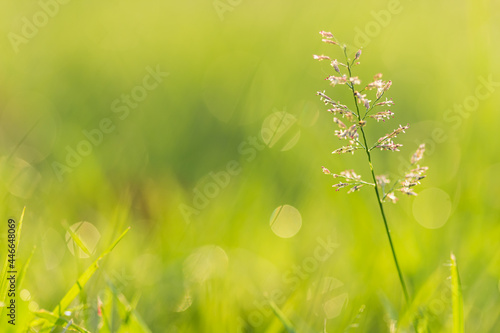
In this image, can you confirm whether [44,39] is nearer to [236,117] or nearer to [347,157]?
[236,117]

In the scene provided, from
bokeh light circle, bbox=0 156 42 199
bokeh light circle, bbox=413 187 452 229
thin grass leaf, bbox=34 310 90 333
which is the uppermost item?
bokeh light circle, bbox=413 187 452 229

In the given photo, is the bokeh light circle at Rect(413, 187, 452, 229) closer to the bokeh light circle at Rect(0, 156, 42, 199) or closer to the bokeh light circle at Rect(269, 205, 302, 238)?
the bokeh light circle at Rect(269, 205, 302, 238)

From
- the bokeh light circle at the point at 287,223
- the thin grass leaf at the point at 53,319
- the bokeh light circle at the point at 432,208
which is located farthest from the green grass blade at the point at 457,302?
the bokeh light circle at the point at 287,223

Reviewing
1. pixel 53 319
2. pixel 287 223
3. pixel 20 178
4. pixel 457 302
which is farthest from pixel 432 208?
pixel 20 178

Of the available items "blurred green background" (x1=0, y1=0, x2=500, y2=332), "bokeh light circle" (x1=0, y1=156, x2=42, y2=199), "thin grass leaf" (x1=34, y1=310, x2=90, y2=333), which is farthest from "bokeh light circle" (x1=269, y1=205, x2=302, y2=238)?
"thin grass leaf" (x1=34, y1=310, x2=90, y2=333)

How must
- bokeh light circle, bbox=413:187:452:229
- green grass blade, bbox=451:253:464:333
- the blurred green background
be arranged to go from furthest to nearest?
bokeh light circle, bbox=413:187:452:229
the blurred green background
green grass blade, bbox=451:253:464:333

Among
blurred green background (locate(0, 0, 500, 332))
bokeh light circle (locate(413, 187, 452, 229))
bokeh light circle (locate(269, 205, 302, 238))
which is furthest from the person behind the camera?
bokeh light circle (locate(269, 205, 302, 238))

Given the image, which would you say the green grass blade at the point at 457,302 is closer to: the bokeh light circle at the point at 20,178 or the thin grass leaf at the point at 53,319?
the thin grass leaf at the point at 53,319
